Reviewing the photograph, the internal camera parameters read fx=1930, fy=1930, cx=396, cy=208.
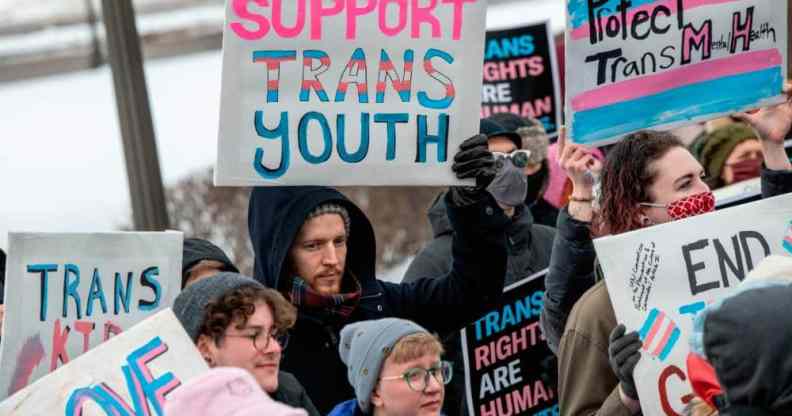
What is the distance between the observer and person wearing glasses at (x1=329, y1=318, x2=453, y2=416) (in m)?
5.24

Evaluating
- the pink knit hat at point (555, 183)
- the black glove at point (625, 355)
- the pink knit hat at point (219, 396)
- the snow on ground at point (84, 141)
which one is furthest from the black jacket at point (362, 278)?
the snow on ground at point (84, 141)

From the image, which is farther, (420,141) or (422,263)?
(422,263)

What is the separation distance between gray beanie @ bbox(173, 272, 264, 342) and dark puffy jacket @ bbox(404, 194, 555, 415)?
1413mm

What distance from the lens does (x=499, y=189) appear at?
6617mm

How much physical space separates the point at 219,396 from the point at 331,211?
1.77m

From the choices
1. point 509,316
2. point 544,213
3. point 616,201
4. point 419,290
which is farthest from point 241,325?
point 544,213

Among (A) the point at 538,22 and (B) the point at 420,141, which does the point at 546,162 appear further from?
(B) the point at 420,141

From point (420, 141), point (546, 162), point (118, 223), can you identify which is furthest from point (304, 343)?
point (118, 223)

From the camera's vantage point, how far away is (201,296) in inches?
205

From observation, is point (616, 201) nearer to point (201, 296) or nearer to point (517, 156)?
point (517, 156)

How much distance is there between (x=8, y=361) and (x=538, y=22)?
3992 millimetres

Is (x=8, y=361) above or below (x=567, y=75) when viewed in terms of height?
below

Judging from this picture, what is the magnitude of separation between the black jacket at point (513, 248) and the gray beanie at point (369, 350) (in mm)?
1236

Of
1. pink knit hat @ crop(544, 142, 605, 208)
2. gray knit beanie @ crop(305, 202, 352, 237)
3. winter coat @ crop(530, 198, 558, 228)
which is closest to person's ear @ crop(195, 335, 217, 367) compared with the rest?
gray knit beanie @ crop(305, 202, 352, 237)
